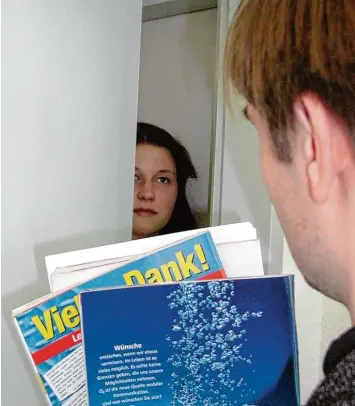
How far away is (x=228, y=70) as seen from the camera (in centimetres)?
44

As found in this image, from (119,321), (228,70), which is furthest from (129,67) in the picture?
(119,321)

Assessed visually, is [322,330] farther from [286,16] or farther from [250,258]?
[286,16]

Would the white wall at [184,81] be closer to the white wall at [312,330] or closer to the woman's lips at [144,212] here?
the woman's lips at [144,212]

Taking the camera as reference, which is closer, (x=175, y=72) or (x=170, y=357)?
(x=170, y=357)

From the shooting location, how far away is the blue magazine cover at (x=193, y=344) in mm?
428

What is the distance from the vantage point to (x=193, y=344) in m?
0.44

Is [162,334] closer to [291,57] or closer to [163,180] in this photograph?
[291,57]

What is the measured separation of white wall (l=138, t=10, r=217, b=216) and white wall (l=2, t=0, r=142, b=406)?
0.68 feet

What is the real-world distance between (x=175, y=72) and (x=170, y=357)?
0.63 m

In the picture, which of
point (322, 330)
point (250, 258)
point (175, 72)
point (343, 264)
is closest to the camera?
point (343, 264)

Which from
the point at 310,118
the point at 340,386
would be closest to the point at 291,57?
the point at 310,118

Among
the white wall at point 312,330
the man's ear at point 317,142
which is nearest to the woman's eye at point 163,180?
the white wall at point 312,330

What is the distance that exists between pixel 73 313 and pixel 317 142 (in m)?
0.26

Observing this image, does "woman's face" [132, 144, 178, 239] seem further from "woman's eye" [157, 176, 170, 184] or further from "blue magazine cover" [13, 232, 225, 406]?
"blue magazine cover" [13, 232, 225, 406]
